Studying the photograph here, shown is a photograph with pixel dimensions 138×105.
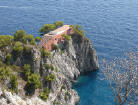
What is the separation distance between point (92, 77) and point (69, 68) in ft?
42.9

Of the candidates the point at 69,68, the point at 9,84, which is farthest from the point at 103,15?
the point at 9,84

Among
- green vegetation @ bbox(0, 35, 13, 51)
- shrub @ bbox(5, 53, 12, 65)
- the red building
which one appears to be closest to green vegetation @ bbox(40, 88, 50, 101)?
shrub @ bbox(5, 53, 12, 65)

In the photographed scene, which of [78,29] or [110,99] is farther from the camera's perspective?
[78,29]

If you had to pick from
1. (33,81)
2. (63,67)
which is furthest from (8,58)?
(63,67)

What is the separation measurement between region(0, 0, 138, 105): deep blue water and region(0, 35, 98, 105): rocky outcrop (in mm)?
5217

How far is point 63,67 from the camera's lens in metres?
76.2

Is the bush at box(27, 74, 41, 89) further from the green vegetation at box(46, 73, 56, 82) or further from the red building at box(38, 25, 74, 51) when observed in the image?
the red building at box(38, 25, 74, 51)

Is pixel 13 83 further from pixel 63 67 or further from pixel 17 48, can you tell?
pixel 63 67

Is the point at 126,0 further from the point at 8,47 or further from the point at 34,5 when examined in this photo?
the point at 8,47

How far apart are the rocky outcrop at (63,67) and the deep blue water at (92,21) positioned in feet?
17.1

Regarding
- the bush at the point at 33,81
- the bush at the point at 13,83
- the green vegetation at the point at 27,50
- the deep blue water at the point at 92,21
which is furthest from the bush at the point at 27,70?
the deep blue water at the point at 92,21

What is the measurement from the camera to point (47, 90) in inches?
2301

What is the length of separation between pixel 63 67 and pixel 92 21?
185 ft

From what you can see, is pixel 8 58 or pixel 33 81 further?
pixel 8 58
